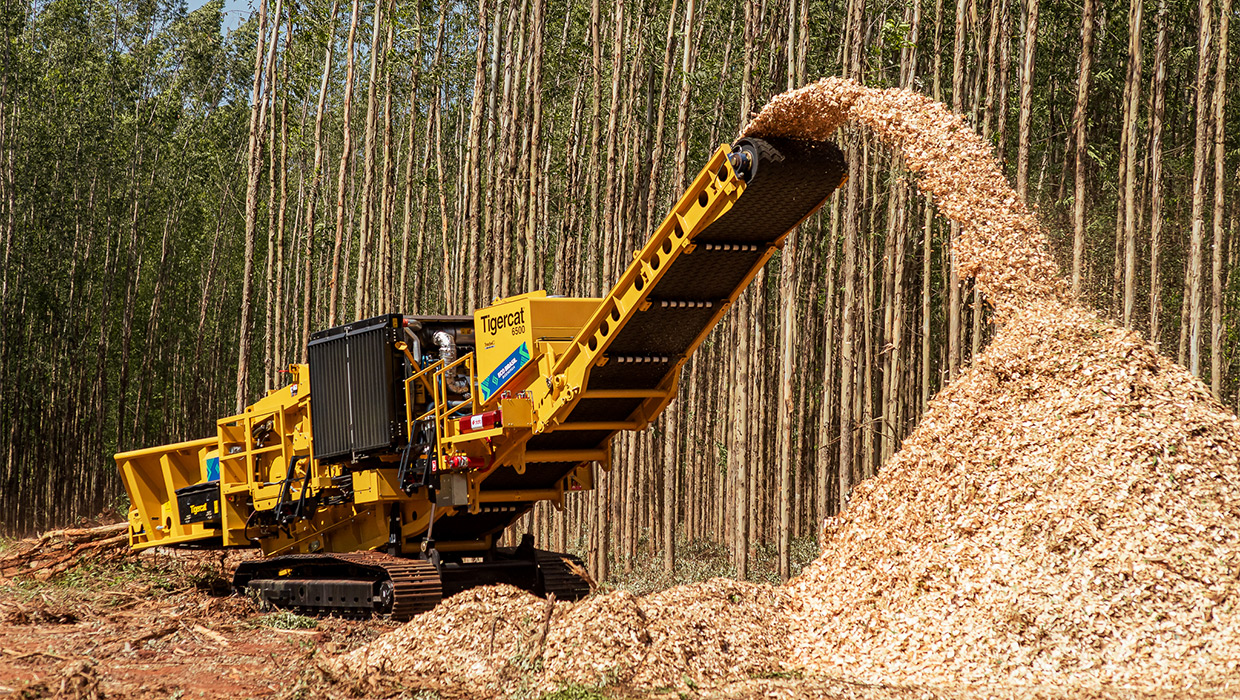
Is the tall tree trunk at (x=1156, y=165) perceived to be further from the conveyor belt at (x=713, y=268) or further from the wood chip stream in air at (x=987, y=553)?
the conveyor belt at (x=713, y=268)

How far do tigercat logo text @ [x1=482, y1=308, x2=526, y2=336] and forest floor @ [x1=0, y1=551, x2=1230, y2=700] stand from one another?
8.89 ft

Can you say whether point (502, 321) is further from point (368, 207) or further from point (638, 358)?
point (368, 207)

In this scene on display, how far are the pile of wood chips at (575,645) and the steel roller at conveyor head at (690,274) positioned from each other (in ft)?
5.44

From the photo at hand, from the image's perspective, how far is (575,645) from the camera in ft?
24.2

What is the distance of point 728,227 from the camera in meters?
8.09

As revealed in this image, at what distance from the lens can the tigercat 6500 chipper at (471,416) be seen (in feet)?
26.9

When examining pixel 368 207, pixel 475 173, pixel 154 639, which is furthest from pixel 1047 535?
pixel 368 207

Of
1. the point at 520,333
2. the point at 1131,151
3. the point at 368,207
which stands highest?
the point at 1131,151

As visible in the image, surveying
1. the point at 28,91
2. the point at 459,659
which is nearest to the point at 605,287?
the point at 459,659

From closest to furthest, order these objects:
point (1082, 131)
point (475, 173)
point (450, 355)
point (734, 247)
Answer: point (734, 247)
point (450, 355)
point (1082, 131)
point (475, 173)

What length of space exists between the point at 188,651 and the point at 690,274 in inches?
196

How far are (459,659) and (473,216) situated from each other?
8.72 m

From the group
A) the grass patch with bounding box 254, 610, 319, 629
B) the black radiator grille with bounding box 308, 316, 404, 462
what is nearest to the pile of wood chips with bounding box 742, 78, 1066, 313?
the black radiator grille with bounding box 308, 316, 404, 462

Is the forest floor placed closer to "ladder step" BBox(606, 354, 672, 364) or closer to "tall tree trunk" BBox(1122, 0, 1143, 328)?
"ladder step" BBox(606, 354, 672, 364)
